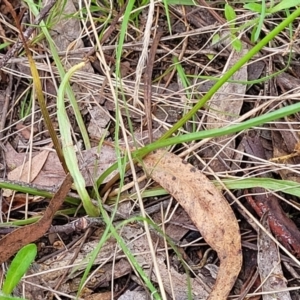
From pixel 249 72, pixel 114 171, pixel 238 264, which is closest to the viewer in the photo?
pixel 238 264

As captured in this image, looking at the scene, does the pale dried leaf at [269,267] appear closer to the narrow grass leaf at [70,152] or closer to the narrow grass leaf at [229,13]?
the narrow grass leaf at [70,152]

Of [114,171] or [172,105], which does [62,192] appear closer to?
[114,171]

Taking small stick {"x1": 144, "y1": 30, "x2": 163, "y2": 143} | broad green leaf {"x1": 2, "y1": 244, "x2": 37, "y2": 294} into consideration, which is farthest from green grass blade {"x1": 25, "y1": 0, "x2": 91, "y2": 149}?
broad green leaf {"x1": 2, "y1": 244, "x2": 37, "y2": 294}

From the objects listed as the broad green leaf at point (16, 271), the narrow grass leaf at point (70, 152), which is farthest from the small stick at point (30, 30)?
the broad green leaf at point (16, 271)

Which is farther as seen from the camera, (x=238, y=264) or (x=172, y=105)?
(x=172, y=105)

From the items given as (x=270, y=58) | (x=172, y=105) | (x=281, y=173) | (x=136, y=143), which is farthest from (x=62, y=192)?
(x=270, y=58)

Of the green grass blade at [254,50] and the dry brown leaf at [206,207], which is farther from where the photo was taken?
the dry brown leaf at [206,207]

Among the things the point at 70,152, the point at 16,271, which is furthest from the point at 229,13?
the point at 16,271
